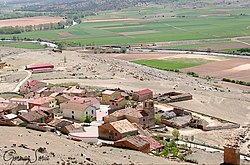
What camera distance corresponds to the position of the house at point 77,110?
43.2 metres

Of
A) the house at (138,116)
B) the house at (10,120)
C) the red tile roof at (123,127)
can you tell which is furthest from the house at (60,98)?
the red tile roof at (123,127)

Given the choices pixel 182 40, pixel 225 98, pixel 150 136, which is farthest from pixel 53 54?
pixel 150 136

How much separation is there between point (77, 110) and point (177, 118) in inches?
346

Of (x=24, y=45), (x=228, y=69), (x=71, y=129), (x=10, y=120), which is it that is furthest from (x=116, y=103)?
(x=24, y=45)

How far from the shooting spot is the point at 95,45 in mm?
120438

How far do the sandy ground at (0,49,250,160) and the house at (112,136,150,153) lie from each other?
24.4 ft

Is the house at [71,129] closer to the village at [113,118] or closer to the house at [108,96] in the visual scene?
the village at [113,118]

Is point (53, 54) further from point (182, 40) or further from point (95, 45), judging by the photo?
point (182, 40)

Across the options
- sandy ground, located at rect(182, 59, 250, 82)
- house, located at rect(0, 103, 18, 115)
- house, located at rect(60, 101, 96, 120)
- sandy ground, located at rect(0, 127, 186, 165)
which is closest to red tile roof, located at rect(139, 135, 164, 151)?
sandy ground, located at rect(0, 127, 186, 165)

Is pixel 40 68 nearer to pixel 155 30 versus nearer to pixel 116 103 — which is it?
pixel 116 103

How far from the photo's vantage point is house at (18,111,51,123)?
39.1 meters

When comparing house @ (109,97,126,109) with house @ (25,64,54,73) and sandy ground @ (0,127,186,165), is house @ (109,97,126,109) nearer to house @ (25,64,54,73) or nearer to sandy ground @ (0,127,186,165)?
sandy ground @ (0,127,186,165)

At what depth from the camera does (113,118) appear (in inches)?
1608

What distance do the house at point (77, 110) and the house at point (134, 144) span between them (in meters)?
10.2
